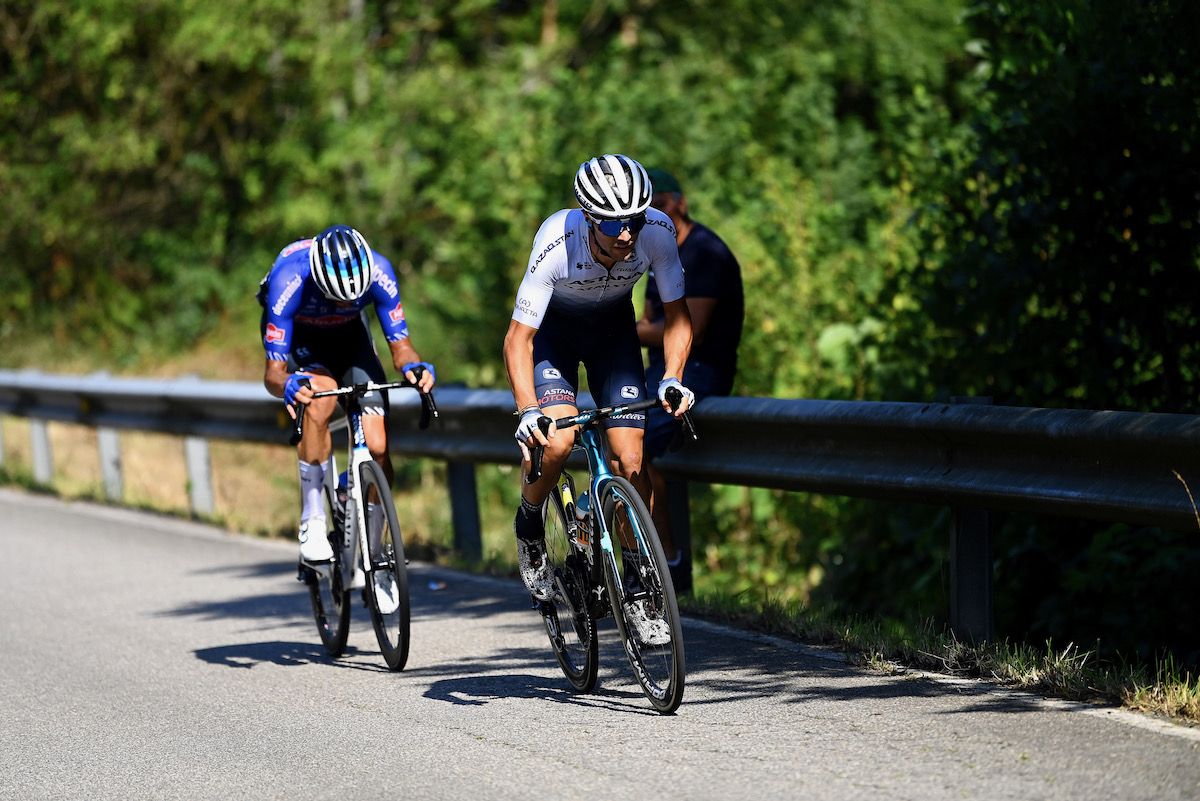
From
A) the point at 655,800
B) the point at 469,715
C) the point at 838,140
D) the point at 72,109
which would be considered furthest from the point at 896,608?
the point at 72,109

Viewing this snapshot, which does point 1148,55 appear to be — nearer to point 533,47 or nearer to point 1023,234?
point 1023,234

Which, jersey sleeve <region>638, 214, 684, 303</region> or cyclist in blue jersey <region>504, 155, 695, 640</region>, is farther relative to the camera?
jersey sleeve <region>638, 214, 684, 303</region>

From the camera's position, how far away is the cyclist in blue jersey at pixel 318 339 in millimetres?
6125

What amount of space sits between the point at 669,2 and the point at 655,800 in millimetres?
26294

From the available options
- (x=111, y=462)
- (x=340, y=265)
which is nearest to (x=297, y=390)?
(x=340, y=265)

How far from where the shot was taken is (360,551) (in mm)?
6105

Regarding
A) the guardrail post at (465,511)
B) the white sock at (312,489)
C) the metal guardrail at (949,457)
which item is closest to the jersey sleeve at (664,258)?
the metal guardrail at (949,457)

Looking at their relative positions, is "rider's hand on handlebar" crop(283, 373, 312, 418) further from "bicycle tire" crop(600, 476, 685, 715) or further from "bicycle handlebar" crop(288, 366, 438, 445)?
"bicycle tire" crop(600, 476, 685, 715)

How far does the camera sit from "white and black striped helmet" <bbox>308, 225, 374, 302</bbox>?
6016 millimetres

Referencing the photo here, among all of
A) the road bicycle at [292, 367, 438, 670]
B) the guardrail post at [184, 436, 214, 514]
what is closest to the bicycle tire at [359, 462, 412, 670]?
the road bicycle at [292, 367, 438, 670]

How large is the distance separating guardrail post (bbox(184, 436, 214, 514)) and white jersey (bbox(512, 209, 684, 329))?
21.3 feet

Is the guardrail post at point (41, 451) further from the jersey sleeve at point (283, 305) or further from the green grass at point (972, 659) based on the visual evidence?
the green grass at point (972, 659)

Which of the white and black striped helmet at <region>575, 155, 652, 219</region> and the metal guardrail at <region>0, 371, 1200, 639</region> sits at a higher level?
the white and black striped helmet at <region>575, 155, 652, 219</region>

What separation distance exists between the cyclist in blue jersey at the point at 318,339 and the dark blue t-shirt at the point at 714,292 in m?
1.35
